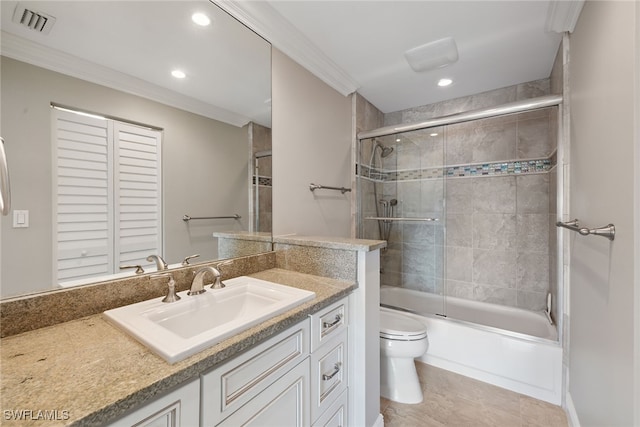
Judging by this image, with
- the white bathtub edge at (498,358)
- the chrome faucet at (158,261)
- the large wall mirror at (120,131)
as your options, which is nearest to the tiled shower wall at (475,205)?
the white bathtub edge at (498,358)

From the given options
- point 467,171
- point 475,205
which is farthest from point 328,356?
point 467,171

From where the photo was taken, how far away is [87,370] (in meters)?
0.63

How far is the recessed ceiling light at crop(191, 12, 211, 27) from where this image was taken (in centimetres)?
131

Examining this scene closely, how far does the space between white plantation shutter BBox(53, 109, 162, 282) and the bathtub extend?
206 centimetres

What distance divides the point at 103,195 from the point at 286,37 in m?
1.43

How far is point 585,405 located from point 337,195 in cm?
197

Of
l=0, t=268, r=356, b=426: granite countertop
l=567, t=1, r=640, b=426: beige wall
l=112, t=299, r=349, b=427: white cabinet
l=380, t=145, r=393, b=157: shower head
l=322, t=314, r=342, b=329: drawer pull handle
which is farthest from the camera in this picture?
l=380, t=145, r=393, b=157: shower head

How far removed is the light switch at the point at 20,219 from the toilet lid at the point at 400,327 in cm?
182

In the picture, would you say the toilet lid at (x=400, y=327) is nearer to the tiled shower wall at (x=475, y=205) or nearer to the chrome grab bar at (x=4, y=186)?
the tiled shower wall at (x=475, y=205)

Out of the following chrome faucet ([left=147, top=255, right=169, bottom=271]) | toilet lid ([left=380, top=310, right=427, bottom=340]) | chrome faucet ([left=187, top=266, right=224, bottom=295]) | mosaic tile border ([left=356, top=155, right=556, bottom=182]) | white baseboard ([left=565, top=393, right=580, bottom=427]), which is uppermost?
mosaic tile border ([left=356, top=155, right=556, bottom=182])

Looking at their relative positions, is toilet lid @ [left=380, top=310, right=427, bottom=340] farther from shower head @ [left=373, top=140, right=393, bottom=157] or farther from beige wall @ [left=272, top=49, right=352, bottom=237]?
shower head @ [left=373, top=140, right=393, bottom=157]

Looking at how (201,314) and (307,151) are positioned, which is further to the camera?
(307,151)

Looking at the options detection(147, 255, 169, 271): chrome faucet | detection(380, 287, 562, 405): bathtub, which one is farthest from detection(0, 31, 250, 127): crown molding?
detection(380, 287, 562, 405): bathtub

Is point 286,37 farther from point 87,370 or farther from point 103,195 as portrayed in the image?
point 87,370
